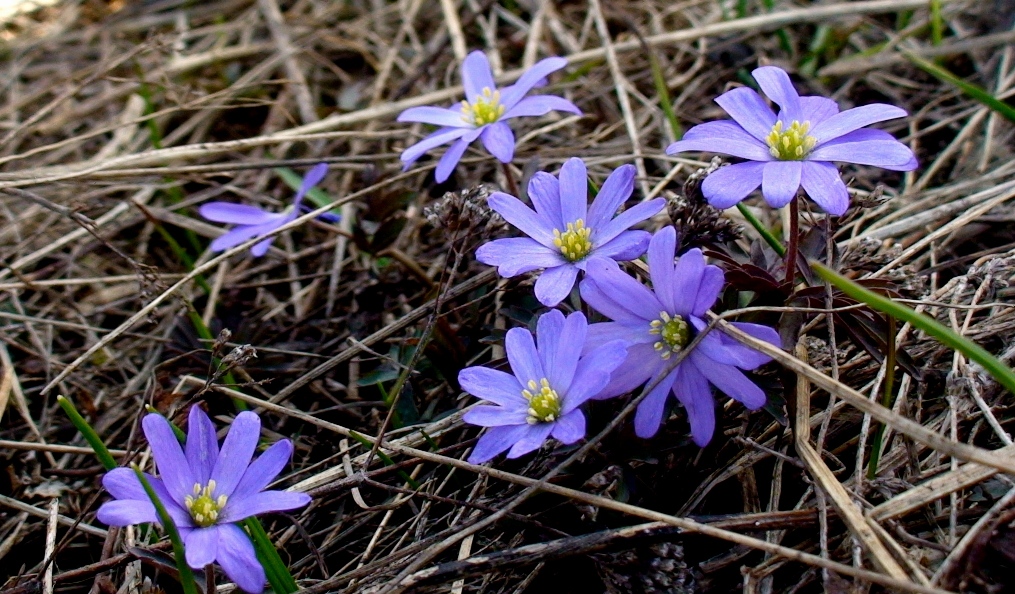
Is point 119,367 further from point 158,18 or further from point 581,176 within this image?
point 158,18

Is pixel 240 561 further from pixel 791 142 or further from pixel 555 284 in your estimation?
pixel 791 142

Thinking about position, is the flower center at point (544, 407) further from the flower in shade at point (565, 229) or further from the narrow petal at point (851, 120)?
the narrow petal at point (851, 120)

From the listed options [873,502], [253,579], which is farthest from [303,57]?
[873,502]

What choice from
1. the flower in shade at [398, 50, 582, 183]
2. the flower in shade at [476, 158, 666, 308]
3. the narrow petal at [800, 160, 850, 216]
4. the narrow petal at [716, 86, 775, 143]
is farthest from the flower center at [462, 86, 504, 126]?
the narrow petal at [800, 160, 850, 216]

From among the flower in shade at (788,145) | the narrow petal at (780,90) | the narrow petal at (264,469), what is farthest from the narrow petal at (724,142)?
the narrow petal at (264,469)

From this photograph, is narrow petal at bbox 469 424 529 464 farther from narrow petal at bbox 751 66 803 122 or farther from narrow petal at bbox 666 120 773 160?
narrow petal at bbox 751 66 803 122

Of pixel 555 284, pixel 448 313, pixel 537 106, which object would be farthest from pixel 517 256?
pixel 537 106
